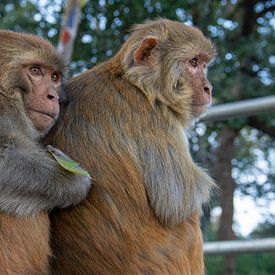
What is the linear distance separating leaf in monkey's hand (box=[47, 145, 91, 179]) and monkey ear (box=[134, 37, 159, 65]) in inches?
30.5

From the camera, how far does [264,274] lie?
14.6 meters

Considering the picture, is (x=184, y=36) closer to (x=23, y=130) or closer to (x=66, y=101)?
(x=66, y=101)

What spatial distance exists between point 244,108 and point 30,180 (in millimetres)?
1956

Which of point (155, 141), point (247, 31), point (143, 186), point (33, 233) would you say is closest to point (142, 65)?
point (155, 141)

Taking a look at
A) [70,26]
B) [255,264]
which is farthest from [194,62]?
[255,264]

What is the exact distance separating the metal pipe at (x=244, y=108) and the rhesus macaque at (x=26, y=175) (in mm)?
1622

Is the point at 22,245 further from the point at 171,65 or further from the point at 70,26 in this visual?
the point at 70,26

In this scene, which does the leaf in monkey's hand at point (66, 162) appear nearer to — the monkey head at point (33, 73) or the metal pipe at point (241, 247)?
the monkey head at point (33, 73)

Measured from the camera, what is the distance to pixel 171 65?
3246mm

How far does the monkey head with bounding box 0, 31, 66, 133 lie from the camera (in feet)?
8.63

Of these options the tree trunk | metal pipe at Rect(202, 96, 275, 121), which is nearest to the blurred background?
the tree trunk

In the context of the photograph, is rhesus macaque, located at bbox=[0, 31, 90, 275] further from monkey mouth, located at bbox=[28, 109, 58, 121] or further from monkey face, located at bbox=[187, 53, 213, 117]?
monkey face, located at bbox=[187, 53, 213, 117]

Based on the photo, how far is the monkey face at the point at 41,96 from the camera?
2.61 m

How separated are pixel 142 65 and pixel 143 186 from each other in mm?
661
